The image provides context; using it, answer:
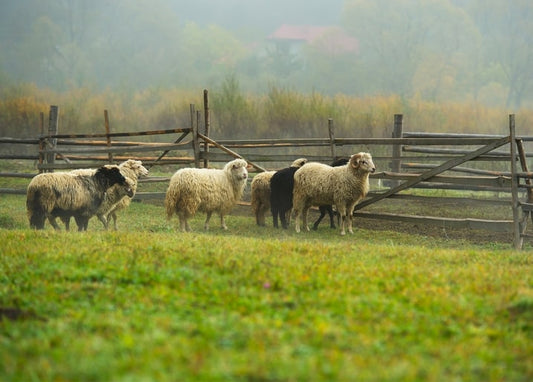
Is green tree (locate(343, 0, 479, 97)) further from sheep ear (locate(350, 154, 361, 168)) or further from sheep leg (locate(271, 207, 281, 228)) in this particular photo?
sheep ear (locate(350, 154, 361, 168))

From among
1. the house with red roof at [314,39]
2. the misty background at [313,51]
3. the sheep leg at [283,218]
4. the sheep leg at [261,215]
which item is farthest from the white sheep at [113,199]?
the house with red roof at [314,39]

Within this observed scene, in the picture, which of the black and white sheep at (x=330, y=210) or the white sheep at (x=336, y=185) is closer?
the white sheep at (x=336, y=185)

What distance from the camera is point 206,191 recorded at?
502 inches

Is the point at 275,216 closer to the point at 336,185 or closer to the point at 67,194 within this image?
the point at 336,185

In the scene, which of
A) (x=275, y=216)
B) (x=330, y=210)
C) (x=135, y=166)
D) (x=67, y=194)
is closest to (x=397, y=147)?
(x=330, y=210)

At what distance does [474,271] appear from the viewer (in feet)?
23.2

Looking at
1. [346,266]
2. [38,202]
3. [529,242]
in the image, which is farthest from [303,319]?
[529,242]

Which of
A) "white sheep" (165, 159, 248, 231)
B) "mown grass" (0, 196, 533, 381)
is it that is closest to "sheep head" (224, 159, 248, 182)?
"white sheep" (165, 159, 248, 231)

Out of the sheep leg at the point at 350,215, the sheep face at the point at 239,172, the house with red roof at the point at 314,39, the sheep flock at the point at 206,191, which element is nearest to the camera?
the sheep flock at the point at 206,191

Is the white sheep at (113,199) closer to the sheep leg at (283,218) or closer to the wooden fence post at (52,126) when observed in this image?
the sheep leg at (283,218)

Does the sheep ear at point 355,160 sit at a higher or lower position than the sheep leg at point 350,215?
higher

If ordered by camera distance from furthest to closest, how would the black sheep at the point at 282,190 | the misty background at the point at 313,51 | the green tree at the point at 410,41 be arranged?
the green tree at the point at 410,41 < the misty background at the point at 313,51 < the black sheep at the point at 282,190

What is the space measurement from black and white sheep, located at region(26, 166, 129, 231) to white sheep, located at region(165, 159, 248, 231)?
94 cm

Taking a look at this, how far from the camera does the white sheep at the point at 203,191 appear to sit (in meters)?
12.5
